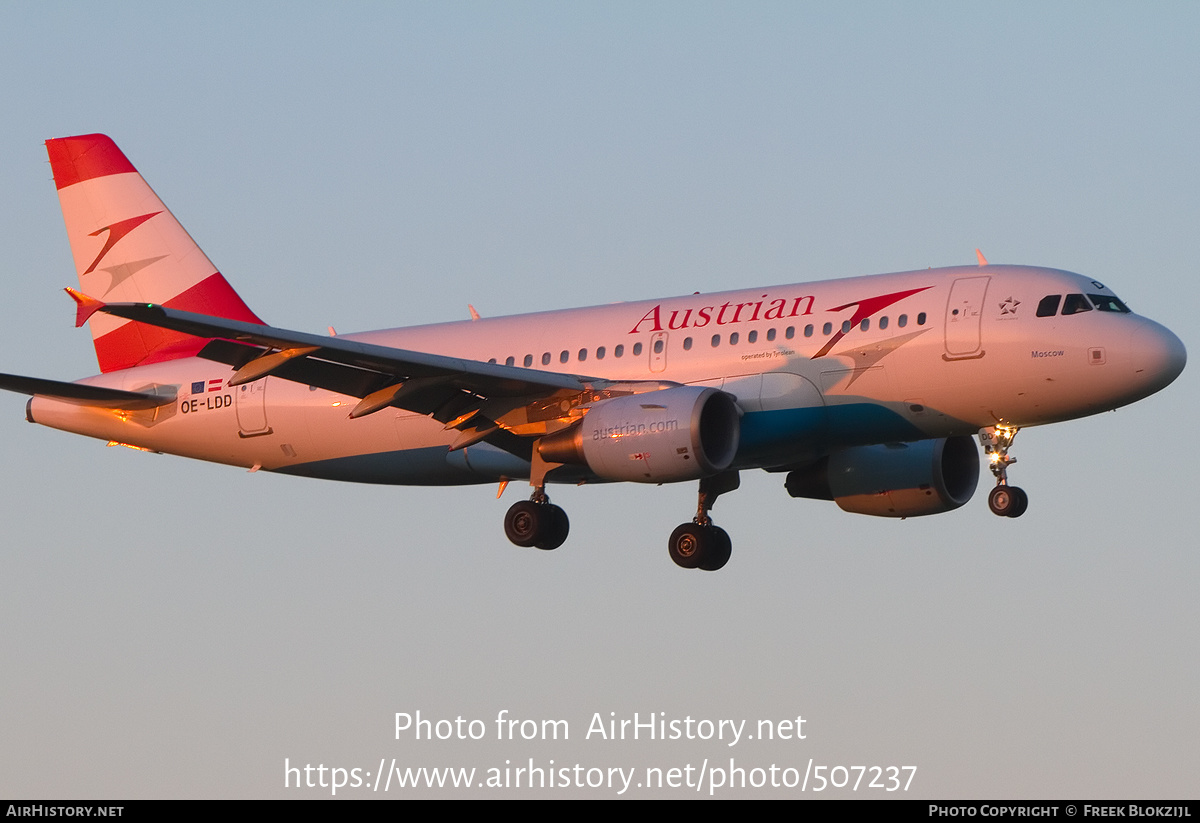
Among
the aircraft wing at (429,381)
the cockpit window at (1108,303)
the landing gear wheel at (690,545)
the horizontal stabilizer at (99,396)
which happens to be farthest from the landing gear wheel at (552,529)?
the cockpit window at (1108,303)

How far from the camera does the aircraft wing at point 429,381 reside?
35.2 metres

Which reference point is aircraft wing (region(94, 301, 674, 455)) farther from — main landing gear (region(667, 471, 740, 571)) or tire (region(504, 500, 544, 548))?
main landing gear (region(667, 471, 740, 571))

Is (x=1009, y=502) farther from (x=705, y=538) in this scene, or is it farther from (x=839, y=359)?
(x=705, y=538)

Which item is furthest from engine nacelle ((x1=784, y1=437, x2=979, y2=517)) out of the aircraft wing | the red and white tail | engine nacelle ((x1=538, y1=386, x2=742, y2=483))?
the red and white tail

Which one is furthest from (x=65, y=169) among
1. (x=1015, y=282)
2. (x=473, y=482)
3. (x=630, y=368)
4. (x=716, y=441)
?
(x=1015, y=282)

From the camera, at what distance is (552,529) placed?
3916 centimetres

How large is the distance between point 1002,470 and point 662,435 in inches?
264

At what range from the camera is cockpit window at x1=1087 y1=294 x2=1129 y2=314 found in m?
36.5

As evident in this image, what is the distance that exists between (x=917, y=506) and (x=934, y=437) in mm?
4708

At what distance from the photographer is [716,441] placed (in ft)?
120

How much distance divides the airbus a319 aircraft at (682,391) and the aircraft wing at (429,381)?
5cm

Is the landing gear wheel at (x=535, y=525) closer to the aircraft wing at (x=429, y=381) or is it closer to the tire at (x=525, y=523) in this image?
the tire at (x=525, y=523)

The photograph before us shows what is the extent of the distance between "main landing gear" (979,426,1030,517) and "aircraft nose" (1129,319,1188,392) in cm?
270

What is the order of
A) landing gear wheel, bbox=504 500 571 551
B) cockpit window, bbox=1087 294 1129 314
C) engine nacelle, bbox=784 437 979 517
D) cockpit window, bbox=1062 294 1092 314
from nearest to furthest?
cockpit window, bbox=1062 294 1092 314 < cockpit window, bbox=1087 294 1129 314 < landing gear wheel, bbox=504 500 571 551 < engine nacelle, bbox=784 437 979 517
